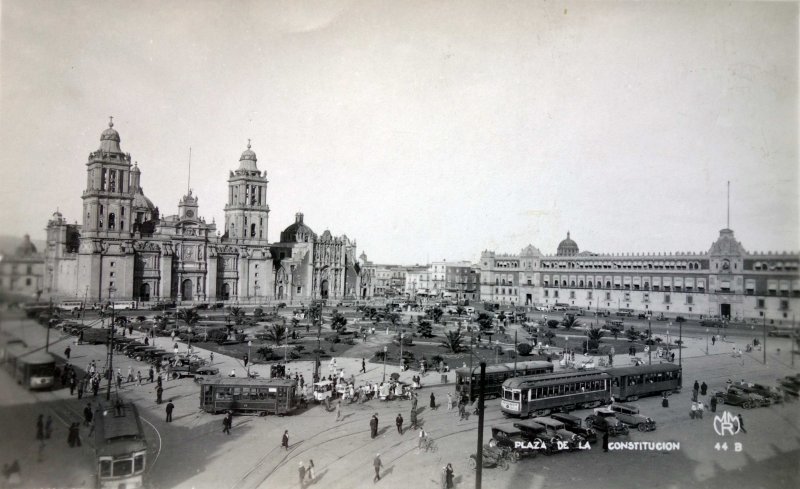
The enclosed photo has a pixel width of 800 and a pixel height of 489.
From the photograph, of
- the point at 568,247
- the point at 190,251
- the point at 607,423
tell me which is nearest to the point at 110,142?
the point at 190,251

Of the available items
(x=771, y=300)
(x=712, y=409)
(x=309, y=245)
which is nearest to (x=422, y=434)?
(x=712, y=409)

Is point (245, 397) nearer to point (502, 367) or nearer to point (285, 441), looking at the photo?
point (285, 441)

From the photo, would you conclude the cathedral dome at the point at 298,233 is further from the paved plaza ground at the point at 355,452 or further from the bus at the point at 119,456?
the bus at the point at 119,456

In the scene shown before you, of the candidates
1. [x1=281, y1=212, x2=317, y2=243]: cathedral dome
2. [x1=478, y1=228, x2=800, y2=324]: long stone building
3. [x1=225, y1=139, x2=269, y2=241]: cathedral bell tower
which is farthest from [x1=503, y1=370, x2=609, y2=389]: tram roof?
[x1=281, y1=212, x2=317, y2=243]: cathedral dome

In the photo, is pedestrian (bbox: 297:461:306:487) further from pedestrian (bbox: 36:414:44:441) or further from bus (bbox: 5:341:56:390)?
bus (bbox: 5:341:56:390)

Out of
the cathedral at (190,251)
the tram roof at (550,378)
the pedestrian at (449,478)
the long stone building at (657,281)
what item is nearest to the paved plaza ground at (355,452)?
the pedestrian at (449,478)

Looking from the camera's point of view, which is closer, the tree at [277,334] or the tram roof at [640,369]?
the tram roof at [640,369]
